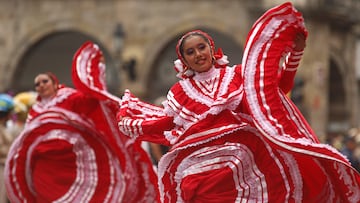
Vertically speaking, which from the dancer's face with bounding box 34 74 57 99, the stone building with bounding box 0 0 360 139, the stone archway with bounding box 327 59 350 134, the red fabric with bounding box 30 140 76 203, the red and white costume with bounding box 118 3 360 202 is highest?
the stone building with bounding box 0 0 360 139

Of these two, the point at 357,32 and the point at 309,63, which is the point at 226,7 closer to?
the point at 309,63

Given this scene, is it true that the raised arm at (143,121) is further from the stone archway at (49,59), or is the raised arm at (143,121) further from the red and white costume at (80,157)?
the stone archway at (49,59)

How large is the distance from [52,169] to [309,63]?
1359 centimetres

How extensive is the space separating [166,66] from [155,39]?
2.64 ft

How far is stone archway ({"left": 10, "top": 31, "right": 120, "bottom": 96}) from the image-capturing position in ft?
74.2

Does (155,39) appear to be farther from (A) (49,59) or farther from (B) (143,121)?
(B) (143,121)

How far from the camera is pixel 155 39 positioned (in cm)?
2108

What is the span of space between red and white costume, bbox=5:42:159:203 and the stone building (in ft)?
40.2

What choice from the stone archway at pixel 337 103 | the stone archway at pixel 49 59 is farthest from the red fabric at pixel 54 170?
the stone archway at pixel 337 103

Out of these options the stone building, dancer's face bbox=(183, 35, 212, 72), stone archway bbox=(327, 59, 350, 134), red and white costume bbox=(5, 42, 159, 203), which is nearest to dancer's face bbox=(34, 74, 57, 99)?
red and white costume bbox=(5, 42, 159, 203)

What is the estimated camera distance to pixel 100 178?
7.32 metres

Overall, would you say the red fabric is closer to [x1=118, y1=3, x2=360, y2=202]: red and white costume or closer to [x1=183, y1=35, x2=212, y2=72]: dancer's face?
[x1=118, y1=3, x2=360, y2=202]: red and white costume

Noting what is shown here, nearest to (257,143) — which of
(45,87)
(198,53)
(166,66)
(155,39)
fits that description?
(198,53)

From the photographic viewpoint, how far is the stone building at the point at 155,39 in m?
20.4
